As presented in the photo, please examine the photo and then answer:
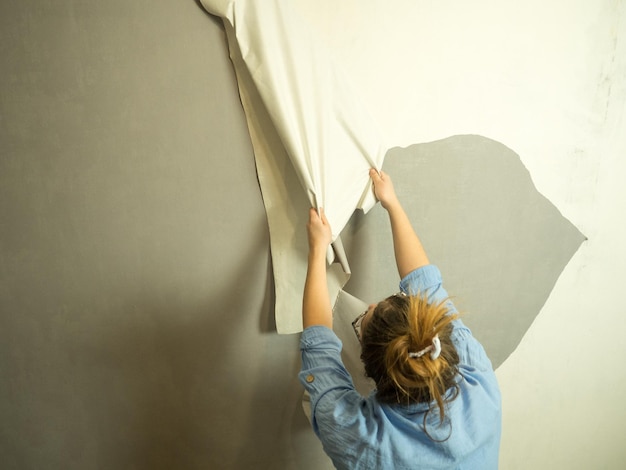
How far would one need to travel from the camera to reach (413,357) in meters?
0.64

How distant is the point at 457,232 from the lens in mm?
1104

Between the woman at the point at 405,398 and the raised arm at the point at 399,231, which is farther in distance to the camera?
the raised arm at the point at 399,231

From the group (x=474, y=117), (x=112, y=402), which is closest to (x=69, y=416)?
(x=112, y=402)

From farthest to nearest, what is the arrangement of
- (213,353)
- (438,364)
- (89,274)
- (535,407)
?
1. (535,407)
2. (213,353)
3. (89,274)
4. (438,364)

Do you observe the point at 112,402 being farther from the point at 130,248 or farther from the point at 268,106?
the point at 268,106

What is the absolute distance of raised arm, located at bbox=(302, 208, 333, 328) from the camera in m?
0.81

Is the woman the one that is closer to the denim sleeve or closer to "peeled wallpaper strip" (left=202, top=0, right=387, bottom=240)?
the denim sleeve

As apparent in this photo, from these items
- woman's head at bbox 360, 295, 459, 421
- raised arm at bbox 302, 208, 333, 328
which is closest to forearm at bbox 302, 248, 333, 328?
raised arm at bbox 302, 208, 333, 328

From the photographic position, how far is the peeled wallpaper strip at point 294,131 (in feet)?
2.73

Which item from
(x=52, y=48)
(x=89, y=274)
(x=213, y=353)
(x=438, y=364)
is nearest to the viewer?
(x=438, y=364)

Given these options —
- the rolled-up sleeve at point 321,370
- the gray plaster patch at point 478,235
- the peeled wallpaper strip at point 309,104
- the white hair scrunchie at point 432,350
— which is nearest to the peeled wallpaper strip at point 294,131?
the peeled wallpaper strip at point 309,104

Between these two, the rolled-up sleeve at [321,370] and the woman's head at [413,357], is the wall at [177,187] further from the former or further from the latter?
the woman's head at [413,357]

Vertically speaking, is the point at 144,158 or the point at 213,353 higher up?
the point at 144,158

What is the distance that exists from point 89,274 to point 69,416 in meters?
0.36
